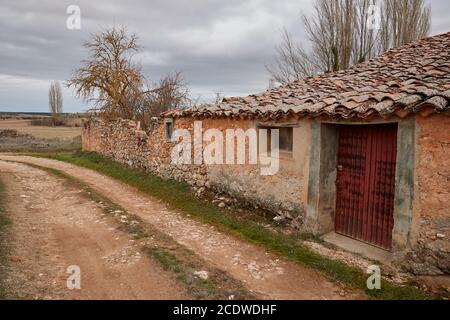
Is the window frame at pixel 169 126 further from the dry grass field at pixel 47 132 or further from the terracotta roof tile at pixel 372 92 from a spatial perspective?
the dry grass field at pixel 47 132

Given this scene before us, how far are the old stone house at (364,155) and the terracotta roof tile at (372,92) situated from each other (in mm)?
25

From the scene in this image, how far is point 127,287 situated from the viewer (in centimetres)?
455

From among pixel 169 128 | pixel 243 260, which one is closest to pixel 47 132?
pixel 169 128

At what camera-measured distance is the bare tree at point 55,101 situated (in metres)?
51.4

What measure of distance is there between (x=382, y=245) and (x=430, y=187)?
1458 millimetres

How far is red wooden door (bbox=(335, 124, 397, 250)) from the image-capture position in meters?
5.71

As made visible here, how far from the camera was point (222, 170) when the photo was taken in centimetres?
908

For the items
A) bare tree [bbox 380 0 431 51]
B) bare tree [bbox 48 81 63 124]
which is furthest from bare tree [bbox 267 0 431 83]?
bare tree [bbox 48 81 63 124]

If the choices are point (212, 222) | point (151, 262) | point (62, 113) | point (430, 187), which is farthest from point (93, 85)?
point (62, 113)

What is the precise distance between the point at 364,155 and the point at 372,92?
1050mm

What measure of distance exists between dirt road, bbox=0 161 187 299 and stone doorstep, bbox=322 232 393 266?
297cm

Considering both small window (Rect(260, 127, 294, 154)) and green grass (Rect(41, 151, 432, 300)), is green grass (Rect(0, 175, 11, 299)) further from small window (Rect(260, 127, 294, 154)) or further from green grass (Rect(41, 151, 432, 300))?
small window (Rect(260, 127, 294, 154))

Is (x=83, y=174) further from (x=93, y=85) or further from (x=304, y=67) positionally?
(x=304, y=67)

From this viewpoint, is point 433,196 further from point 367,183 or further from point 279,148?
point 279,148
